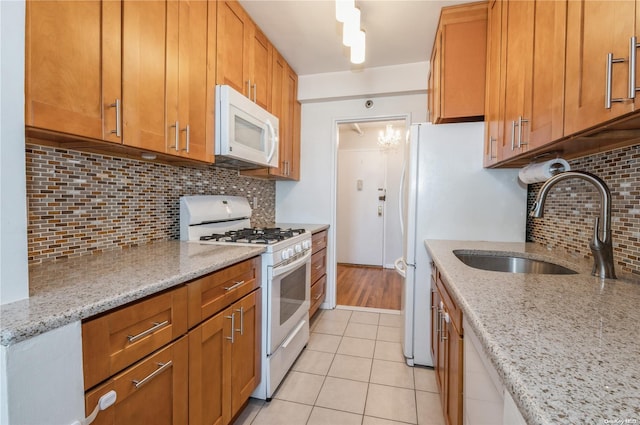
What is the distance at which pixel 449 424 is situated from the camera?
1240 millimetres

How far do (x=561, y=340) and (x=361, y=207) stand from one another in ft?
14.5

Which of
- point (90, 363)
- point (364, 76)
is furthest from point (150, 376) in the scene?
point (364, 76)

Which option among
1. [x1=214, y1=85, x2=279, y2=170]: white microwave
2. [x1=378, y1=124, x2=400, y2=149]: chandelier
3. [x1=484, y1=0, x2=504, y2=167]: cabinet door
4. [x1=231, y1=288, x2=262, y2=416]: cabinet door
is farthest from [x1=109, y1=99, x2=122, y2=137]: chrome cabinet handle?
[x1=378, y1=124, x2=400, y2=149]: chandelier

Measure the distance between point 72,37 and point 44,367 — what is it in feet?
3.29

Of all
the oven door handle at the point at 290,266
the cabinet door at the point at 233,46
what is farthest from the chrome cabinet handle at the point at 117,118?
the oven door handle at the point at 290,266

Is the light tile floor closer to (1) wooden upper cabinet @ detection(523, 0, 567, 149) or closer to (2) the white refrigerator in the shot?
(2) the white refrigerator

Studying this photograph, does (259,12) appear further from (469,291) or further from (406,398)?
(406,398)

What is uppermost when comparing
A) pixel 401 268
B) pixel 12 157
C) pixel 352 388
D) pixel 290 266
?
pixel 12 157

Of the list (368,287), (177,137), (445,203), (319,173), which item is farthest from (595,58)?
(368,287)

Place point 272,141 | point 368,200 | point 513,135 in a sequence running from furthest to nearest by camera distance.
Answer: point 368,200
point 272,141
point 513,135

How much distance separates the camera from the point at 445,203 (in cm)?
198

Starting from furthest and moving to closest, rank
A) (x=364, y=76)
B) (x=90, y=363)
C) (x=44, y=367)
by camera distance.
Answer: (x=364, y=76) < (x=90, y=363) < (x=44, y=367)

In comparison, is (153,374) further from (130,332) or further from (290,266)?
(290,266)

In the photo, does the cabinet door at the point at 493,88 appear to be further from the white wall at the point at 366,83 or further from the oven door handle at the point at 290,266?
the oven door handle at the point at 290,266
